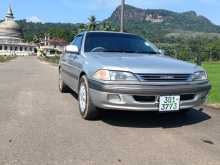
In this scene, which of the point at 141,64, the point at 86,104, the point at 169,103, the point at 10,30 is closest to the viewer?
the point at 169,103

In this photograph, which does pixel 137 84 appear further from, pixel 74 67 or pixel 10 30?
pixel 10 30

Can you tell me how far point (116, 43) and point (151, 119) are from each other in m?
1.74

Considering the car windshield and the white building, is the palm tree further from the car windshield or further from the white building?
the white building

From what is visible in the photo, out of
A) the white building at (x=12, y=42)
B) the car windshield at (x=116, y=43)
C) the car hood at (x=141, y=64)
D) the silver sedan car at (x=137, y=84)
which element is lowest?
the white building at (x=12, y=42)

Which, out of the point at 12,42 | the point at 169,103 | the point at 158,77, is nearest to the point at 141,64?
the point at 158,77

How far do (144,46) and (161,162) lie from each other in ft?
12.5

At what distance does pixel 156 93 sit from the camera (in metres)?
5.90

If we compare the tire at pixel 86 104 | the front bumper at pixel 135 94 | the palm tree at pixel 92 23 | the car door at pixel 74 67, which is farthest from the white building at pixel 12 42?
the front bumper at pixel 135 94

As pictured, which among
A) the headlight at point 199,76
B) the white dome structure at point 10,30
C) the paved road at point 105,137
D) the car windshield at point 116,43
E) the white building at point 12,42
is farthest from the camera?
the white dome structure at point 10,30

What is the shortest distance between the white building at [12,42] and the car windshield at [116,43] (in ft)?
449

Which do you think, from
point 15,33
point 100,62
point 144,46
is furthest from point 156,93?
point 15,33

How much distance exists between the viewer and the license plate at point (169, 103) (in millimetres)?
5988

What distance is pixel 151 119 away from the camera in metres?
7.03

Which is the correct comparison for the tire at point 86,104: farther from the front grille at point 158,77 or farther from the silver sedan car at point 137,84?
the front grille at point 158,77
